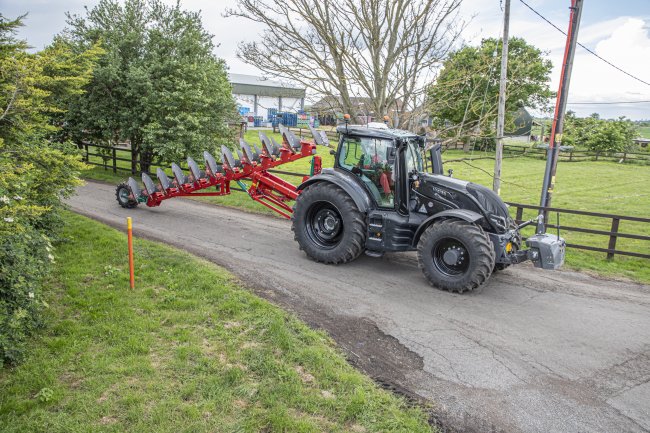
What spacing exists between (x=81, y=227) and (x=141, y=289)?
4217 millimetres

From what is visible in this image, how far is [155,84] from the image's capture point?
16.0m

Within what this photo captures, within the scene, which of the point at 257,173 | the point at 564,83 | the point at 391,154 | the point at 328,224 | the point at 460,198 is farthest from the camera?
the point at 257,173

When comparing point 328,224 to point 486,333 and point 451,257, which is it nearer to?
point 451,257

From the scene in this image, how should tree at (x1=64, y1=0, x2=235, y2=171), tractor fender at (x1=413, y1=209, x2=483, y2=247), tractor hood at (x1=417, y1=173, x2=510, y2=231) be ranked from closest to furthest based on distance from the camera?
1. tractor fender at (x1=413, y1=209, x2=483, y2=247)
2. tractor hood at (x1=417, y1=173, x2=510, y2=231)
3. tree at (x1=64, y1=0, x2=235, y2=171)

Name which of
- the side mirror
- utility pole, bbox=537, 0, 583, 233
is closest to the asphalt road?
the side mirror

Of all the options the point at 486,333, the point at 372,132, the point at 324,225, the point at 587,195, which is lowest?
the point at 486,333

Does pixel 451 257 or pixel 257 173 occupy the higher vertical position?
pixel 257 173

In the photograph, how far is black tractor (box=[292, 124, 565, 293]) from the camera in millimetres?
7383

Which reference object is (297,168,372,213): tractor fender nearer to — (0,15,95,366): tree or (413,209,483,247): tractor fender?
(413,209,483,247): tractor fender

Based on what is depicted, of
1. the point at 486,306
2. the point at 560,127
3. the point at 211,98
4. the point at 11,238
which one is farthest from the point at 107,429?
the point at 211,98

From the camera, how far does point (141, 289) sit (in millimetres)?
7199

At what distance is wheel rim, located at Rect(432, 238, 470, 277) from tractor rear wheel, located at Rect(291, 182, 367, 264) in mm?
1427

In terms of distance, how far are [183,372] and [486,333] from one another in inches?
153

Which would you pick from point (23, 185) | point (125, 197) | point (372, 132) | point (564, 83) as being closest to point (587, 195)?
point (564, 83)
